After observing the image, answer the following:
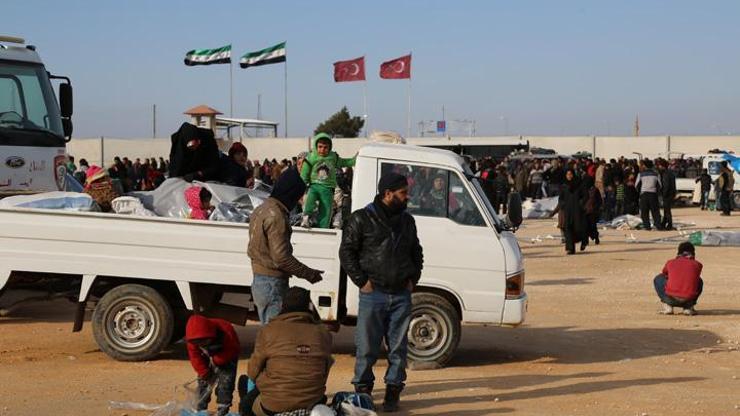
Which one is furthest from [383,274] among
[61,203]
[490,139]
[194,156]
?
[490,139]

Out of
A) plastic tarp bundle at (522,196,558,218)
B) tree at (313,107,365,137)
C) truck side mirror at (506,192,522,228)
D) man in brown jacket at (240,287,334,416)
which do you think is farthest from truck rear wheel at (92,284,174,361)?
tree at (313,107,365,137)

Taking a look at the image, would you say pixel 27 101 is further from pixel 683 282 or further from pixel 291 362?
pixel 291 362

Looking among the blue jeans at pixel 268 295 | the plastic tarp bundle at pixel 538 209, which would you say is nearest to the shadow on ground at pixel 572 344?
the blue jeans at pixel 268 295

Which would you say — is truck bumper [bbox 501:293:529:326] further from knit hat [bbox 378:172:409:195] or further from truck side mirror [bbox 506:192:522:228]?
knit hat [bbox 378:172:409:195]

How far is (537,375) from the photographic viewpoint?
37.5 feet

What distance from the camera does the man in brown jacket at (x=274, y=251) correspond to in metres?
9.48

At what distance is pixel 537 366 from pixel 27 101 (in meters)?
7.76

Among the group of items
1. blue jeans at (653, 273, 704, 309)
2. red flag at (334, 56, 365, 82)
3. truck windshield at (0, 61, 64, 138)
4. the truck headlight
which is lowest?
blue jeans at (653, 273, 704, 309)

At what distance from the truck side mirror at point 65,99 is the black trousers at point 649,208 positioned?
58.4 ft

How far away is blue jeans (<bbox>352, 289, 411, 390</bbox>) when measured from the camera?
941 cm

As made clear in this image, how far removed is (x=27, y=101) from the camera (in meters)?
15.8

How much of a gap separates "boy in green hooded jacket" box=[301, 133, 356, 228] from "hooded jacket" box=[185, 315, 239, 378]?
130 inches

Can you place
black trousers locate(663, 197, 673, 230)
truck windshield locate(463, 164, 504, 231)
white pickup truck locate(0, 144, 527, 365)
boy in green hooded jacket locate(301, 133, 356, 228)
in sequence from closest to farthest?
white pickup truck locate(0, 144, 527, 365), truck windshield locate(463, 164, 504, 231), boy in green hooded jacket locate(301, 133, 356, 228), black trousers locate(663, 197, 673, 230)

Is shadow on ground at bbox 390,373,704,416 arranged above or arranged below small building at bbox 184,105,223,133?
below
